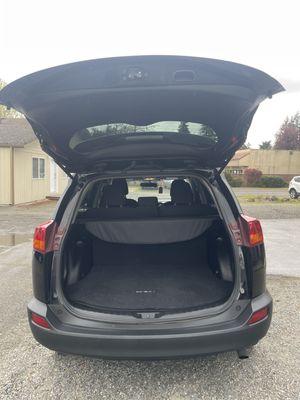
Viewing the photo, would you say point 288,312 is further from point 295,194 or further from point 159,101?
point 295,194

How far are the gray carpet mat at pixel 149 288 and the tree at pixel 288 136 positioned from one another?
4573cm

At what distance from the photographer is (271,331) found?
9.82 ft

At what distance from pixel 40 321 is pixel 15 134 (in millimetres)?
13408

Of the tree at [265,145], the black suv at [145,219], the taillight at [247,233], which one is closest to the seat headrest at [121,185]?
the black suv at [145,219]

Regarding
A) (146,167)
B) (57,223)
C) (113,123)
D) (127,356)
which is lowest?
(127,356)

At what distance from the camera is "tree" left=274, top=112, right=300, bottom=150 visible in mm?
44031

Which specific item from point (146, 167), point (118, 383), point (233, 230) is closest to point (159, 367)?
point (118, 383)

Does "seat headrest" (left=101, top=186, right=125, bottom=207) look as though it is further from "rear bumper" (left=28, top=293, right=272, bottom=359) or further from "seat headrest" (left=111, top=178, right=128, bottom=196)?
"rear bumper" (left=28, top=293, right=272, bottom=359)

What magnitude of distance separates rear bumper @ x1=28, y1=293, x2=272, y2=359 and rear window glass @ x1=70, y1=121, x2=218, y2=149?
4.75ft

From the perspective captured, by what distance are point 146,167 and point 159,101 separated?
0.74 m

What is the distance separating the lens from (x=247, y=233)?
225 centimetres

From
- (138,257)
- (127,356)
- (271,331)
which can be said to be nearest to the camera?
(127,356)

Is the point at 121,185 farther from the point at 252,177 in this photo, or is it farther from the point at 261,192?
the point at 252,177

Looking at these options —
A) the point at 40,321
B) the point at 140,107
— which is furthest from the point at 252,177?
the point at 40,321
